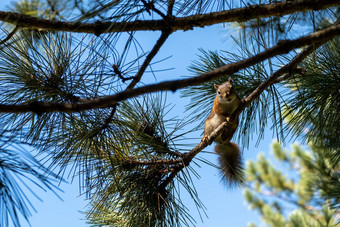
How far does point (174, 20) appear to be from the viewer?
1224 mm

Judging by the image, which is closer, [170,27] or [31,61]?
[170,27]

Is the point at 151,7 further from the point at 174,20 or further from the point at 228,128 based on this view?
the point at 228,128

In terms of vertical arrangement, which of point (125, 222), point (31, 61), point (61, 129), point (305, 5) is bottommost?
point (125, 222)

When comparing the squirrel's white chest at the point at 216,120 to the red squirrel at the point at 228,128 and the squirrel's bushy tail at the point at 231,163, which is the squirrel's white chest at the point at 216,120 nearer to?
the red squirrel at the point at 228,128

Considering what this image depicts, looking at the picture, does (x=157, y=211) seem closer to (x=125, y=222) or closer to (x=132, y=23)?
(x=125, y=222)

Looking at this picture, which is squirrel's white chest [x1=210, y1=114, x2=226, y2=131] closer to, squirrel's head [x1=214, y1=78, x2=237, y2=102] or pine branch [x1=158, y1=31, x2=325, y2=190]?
squirrel's head [x1=214, y1=78, x2=237, y2=102]

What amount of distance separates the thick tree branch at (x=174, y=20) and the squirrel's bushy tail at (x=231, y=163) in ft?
2.35

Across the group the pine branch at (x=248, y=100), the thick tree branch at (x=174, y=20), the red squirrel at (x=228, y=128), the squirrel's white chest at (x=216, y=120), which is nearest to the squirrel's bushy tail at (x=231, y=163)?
the red squirrel at (x=228, y=128)

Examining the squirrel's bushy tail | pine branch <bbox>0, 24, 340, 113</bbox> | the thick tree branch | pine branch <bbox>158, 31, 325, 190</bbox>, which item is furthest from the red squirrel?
pine branch <bbox>0, 24, 340, 113</bbox>

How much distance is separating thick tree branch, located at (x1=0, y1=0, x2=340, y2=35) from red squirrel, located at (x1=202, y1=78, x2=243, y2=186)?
562mm

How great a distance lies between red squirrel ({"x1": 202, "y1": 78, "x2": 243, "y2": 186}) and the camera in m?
1.80

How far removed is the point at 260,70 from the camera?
66.9 inches

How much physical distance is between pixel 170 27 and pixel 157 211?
26.8 inches

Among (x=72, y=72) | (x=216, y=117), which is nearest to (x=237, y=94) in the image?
(x=216, y=117)
